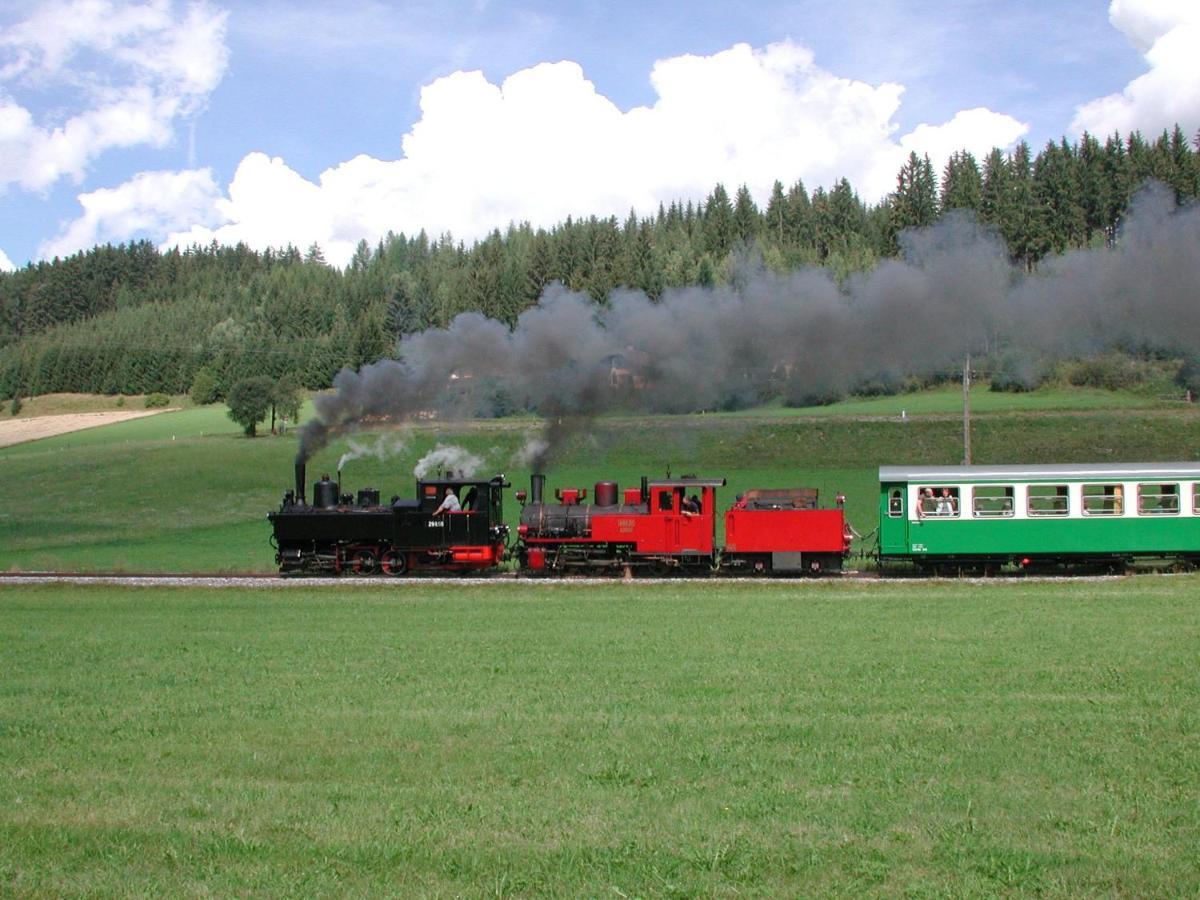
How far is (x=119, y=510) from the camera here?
61.4 meters

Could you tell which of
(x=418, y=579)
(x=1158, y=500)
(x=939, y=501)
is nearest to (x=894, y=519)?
(x=939, y=501)

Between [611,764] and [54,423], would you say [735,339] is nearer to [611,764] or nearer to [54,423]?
[611,764]

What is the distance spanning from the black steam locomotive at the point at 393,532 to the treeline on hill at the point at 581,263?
112 ft

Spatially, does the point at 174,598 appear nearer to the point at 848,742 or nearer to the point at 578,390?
the point at 578,390

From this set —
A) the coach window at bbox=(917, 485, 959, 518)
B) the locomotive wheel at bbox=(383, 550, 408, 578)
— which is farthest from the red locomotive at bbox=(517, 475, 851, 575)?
the locomotive wheel at bbox=(383, 550, 408, 578)

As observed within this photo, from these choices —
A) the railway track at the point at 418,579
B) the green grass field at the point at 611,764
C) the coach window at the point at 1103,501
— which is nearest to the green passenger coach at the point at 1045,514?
the coach window at the point at 1103,501

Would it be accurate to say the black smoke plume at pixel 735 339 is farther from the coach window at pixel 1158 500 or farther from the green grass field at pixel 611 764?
the green grass field at pixel 611 764

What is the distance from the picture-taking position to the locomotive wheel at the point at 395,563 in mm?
34656

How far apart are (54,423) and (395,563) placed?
87323mm

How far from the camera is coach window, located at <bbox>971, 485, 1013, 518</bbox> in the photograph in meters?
31.7

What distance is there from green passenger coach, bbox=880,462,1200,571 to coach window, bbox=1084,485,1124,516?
3 centimetres

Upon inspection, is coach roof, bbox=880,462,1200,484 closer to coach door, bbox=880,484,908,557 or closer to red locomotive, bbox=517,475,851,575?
coach door, bbox=880,484,908,557

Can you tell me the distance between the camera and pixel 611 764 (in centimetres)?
915

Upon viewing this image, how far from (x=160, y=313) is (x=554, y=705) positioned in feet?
639
